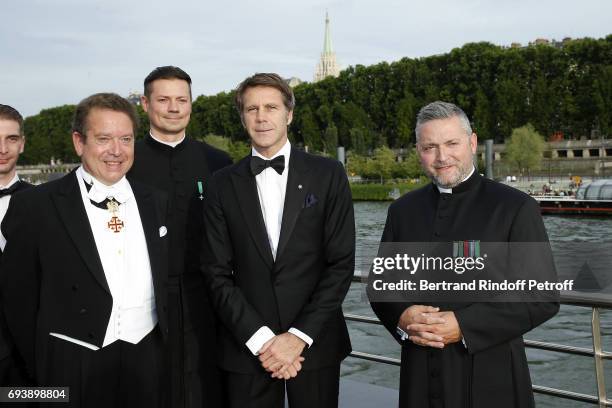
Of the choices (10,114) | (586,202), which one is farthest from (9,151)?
(586,202)

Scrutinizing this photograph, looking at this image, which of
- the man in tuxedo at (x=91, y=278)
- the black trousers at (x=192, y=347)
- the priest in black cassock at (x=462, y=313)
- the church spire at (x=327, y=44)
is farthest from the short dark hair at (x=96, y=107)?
the church spire at (x=327, y=44)

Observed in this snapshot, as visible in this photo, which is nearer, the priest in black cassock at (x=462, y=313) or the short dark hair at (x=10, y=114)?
the priest in black cassock at (x=462, y=313)

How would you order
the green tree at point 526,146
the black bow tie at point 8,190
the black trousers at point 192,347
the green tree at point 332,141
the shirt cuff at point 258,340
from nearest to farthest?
1. the shirt cuff at point 258,340
2. the black bow tie at point 8,190
3. the black trousers at point 192,347
4. the green tree at point 526,146
5. the green tree at point 332,141

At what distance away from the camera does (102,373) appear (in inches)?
96.8

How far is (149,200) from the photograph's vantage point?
2.72 m

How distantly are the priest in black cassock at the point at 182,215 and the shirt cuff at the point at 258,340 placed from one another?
672 mm

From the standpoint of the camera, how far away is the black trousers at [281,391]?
2635 mm

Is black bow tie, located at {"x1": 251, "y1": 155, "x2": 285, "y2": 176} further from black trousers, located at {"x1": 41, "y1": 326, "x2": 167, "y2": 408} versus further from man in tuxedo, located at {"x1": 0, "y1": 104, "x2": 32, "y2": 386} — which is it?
man in tuxedo, located at {"x1": 0, "y1": 104, "x2": 32, "y2": 386}

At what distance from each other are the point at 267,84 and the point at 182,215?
93cm

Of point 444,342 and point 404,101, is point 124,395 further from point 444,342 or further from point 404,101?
point 404,101

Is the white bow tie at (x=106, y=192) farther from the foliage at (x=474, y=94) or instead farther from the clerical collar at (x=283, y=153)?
the foliage at (x=474, y=94)

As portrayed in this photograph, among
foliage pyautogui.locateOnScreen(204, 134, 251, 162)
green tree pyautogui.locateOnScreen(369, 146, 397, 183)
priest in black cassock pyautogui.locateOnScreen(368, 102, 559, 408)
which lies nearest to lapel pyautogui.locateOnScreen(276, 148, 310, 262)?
priest in black cassock pyautogui.locateOnScreen(368, 102, 559, 408)

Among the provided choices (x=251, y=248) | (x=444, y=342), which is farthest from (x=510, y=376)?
(x=251, y=248)

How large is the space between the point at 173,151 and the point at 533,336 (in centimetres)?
1041
